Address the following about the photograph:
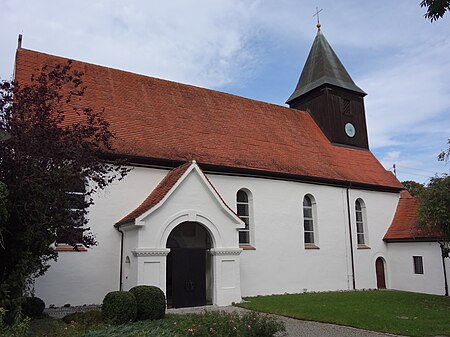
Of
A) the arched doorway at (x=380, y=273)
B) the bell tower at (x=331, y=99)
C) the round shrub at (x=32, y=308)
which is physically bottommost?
the round shrub at (x=32, y=308)

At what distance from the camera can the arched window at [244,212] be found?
1911cm

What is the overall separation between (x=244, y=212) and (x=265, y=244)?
170 centimetres

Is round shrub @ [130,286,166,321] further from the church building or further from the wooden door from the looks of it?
the wooden door

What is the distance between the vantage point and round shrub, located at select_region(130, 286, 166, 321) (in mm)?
11500

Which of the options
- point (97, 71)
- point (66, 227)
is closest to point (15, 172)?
point (66, 227)

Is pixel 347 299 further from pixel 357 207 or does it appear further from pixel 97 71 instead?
pixel 97 71

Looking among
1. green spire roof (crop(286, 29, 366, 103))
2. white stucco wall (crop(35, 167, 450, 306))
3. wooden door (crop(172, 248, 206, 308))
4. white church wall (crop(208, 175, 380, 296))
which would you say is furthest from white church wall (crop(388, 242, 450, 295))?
wooden door (crop(172, 248, 206, 308))

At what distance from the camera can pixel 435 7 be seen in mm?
6051

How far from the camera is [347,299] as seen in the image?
56.8 ft

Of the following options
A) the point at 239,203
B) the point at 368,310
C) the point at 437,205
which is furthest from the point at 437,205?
the point at 239,203

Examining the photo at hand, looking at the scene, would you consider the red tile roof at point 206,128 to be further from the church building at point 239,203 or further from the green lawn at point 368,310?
the green lawn at point 368,310

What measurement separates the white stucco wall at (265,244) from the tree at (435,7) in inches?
424

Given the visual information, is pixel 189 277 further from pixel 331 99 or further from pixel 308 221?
pixel 331 99

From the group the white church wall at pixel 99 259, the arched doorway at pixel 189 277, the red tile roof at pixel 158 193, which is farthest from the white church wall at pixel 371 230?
the white church wall at pixel 99 259
